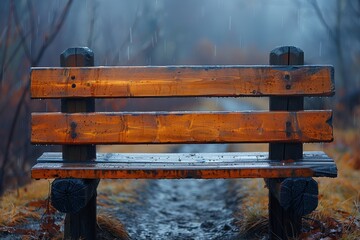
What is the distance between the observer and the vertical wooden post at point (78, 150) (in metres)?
4.04

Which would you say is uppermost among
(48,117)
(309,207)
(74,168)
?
(48,117)

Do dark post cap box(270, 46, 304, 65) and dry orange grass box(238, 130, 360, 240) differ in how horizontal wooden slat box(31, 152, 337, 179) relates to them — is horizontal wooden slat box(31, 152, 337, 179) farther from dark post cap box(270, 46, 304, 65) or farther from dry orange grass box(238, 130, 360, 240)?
dark post cap box(270, 46, 304, 65)

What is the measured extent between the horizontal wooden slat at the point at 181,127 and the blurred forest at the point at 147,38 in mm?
1862

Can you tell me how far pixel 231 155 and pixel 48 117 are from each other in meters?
1.47

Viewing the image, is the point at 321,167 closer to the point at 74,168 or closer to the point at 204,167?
the point at 204,167

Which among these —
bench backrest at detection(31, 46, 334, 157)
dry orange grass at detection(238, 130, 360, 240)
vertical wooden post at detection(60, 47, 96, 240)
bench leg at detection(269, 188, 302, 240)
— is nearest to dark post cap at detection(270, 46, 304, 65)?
bench backrest at detection(31, 46, 334, 157)

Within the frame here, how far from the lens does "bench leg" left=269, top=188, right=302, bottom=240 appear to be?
412 centimetres

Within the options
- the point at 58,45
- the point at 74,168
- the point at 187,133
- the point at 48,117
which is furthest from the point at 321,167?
the point at 58,45

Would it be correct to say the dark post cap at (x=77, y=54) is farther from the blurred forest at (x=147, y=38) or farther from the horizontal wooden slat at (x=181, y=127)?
the blurred forest at (x=147, y=38)

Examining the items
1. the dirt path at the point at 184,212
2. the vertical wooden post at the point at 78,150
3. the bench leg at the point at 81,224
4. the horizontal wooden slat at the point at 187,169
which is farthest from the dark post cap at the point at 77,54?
the dirt path at the point at 184,212

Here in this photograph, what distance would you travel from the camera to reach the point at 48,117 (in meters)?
3.98

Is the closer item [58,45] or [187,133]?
[187,133]

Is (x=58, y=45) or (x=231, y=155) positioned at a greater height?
(x=58, y=45)

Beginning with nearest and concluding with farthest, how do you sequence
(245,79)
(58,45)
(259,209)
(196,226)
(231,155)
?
(245,79) → (231,155) → (259,209) → (196,226) → (58,45)
